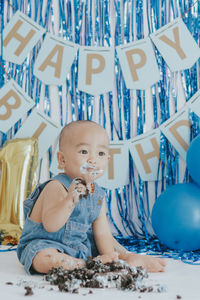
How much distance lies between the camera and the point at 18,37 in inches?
94.8

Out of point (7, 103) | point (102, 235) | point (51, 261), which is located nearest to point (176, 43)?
point (7, 103)

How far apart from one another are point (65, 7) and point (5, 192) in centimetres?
100

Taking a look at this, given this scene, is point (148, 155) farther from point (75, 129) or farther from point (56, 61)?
point (75, 129)

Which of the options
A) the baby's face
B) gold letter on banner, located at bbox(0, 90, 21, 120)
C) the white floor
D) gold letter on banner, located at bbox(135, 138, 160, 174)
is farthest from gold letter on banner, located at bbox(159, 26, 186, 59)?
the white floor

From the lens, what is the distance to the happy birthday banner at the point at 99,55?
2.32m

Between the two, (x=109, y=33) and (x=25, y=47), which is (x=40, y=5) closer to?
(x=25, y=47)

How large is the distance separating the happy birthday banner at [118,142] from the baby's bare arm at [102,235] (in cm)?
65

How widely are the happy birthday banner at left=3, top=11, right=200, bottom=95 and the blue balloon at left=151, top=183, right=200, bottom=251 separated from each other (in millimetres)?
643

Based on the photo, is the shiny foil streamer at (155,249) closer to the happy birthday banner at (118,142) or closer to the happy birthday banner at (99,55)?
the happy birthday banner at (118,142)

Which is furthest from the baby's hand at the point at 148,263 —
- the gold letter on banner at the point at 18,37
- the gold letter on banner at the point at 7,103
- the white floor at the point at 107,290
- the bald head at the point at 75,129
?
the gold letter on banner at the point at 18,37

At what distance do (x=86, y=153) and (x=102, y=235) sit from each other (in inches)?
12.6

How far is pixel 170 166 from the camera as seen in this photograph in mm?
2305

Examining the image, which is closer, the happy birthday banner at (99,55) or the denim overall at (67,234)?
the denim overall at (67,234)

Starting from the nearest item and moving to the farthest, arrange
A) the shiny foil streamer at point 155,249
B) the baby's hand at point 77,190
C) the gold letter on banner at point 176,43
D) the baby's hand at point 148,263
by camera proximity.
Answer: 1. the baby's hand at point 77,190
2. the baby's hand at point 148,263
3. the shiny foil streamer at point 155,249
4. the gold letter on banner at point 176,43
